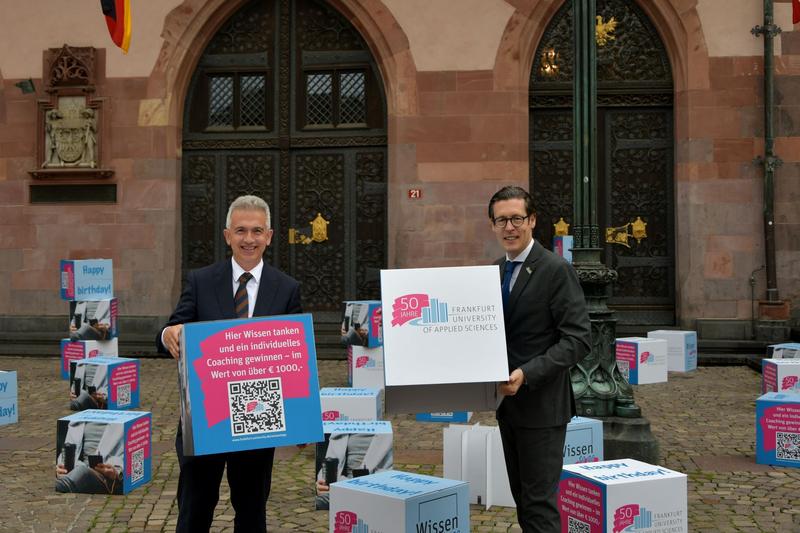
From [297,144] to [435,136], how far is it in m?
2.44

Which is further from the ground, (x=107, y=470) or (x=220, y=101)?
(x=220, y=101)

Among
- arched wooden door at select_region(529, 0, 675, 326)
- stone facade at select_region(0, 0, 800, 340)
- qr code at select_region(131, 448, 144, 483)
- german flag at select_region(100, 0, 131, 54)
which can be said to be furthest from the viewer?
arched wooden door at select_region(529, 0, 675, 326)

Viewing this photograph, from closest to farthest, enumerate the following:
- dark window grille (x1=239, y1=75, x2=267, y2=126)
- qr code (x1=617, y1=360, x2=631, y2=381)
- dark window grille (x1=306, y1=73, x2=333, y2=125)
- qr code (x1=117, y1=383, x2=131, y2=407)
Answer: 1. qr code (x1=117, y1=383, x2=131, y2=407)
2. qr code (x1=617, y1=360, x2=631, y2=381)
3. dark window grille (x1=306, y1=73, x2=333, y2=125)
4. dark window grille (x1=239, y1=75, x2=267, y2=126)

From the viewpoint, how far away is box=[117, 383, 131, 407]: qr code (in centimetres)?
921

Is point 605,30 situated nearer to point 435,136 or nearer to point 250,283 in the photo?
point 435,136

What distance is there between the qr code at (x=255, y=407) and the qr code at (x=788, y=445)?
4810mm

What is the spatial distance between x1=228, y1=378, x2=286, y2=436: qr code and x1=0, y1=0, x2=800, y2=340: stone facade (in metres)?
11.0

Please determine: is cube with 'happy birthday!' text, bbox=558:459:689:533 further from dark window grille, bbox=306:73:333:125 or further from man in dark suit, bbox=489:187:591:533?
dark window grille, bbox=306:73:333:125

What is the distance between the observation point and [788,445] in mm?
6809

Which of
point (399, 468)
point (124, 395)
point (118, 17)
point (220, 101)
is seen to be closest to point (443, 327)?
point (399, 468)

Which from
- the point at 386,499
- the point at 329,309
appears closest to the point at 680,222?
the point at 329,309

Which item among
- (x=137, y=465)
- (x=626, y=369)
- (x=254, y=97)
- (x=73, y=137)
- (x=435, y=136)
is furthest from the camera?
(x=254, y=97)

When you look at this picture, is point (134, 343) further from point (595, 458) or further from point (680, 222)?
point (595, 458)

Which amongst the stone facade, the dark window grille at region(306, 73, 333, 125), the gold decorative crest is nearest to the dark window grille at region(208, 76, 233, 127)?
the stone facade
